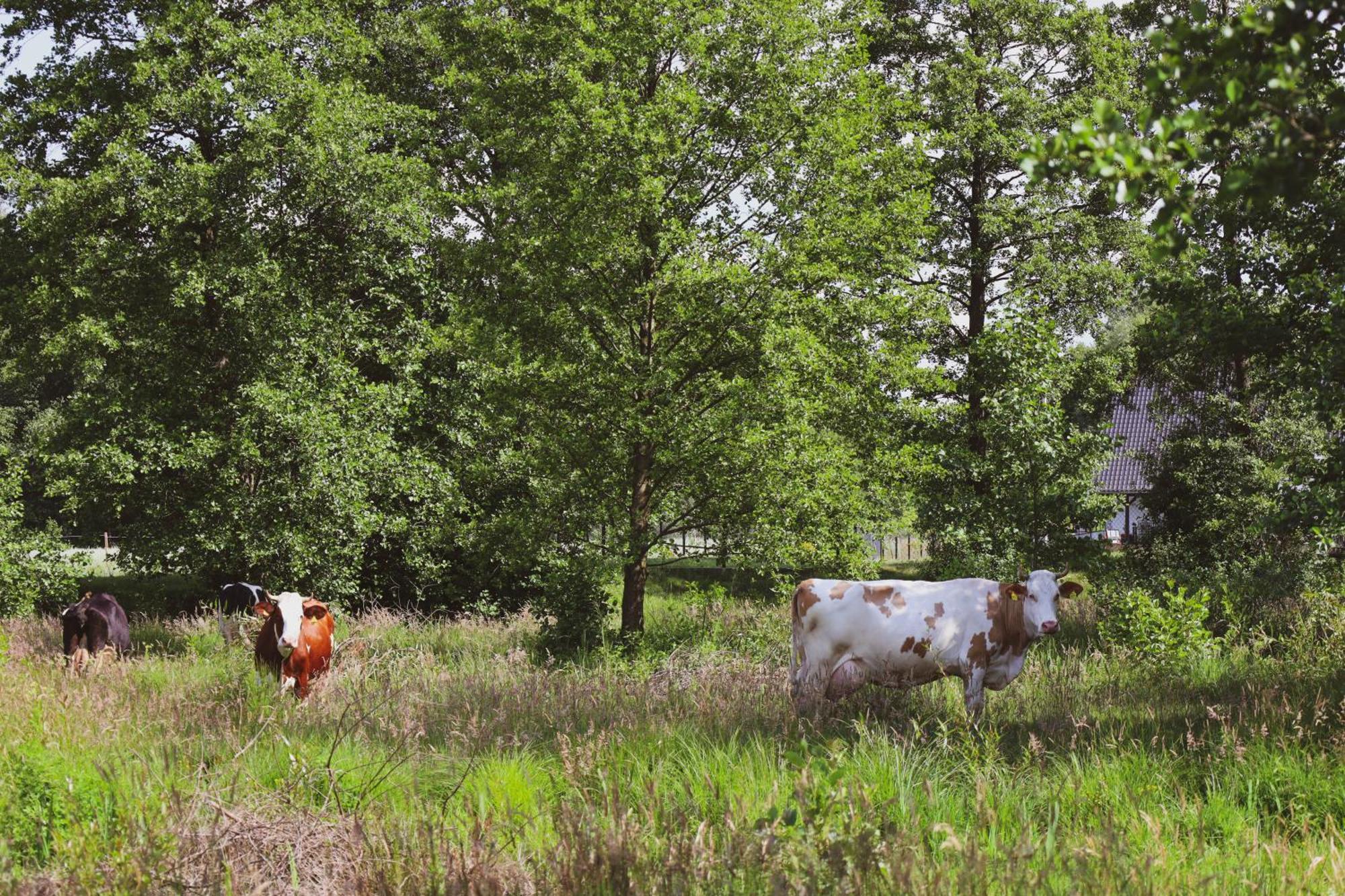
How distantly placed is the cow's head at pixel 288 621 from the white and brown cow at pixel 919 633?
189 inches

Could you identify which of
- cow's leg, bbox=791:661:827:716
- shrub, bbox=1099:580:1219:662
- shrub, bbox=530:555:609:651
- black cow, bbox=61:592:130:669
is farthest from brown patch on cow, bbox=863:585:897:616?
black cow, bbox=61:592:130:669

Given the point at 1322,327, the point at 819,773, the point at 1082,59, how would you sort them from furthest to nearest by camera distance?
the point at 1082,59 < the point at 1322,327 < the point at 819,773

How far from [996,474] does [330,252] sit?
12.8m

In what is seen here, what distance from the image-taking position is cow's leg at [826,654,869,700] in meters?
8.18

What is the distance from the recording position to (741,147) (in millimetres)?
13820

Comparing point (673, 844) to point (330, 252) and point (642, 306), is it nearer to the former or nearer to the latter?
point (642, 306)

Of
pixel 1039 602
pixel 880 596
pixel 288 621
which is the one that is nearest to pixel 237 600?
pixel 288 621

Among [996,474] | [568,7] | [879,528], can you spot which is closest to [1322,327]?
[996,474]

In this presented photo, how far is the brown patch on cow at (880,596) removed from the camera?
8.25m

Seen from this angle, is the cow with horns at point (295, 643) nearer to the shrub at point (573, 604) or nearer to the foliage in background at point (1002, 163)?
the shrub at point (573, 604)

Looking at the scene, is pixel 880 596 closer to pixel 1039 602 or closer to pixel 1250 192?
pixel 1039 602

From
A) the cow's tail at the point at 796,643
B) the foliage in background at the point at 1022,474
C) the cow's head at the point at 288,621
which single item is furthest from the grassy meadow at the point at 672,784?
the foliage in background at the point at 1022,474

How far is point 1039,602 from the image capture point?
8.20m

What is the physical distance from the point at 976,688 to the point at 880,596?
3.47ft
